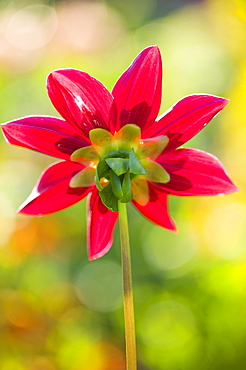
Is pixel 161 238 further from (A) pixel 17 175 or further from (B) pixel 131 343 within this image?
(B) pixel 131 343

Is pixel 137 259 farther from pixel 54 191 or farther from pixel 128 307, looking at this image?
pixel 128 307

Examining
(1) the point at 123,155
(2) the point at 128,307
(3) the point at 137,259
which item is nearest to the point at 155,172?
(1) the point at 123,155

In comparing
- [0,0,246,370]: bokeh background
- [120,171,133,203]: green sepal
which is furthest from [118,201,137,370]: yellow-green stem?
[0,0,246,370]: bokeh background

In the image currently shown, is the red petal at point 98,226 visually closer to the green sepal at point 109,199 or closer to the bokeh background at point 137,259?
the green sepal at point 109,199

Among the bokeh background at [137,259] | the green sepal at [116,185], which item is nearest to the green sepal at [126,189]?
the green sepal at [116,185]

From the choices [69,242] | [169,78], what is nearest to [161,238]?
[69,242]

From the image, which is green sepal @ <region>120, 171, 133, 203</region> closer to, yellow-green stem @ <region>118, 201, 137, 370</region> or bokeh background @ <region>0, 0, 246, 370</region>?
yellow-green stem @ <region>118, 201, 137, 370</region>
